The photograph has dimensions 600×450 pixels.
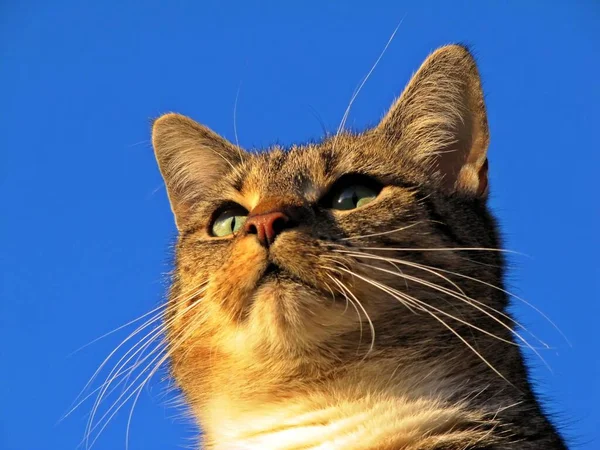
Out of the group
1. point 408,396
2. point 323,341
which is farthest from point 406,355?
point 323,341

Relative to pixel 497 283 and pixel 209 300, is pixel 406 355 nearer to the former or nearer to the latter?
pixel 497 283

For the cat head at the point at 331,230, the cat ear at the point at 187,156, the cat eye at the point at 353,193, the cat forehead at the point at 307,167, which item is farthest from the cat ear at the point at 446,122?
the cat ear at the point at 187,156

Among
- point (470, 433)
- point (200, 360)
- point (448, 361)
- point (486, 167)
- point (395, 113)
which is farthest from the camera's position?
point (395, 113)

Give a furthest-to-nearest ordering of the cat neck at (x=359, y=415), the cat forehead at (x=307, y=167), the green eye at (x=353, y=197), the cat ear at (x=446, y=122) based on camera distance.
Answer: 1. the cat ear at (x=446, y=122)
2. the cat forehead at (x=307, y=167)
3. the green eye at (x=353, y=197)
4. the cat neck at (x=359, y=415)

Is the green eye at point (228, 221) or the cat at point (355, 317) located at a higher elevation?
the green eye at point (228, 221)

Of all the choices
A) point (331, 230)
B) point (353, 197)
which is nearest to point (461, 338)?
point (331, 230)

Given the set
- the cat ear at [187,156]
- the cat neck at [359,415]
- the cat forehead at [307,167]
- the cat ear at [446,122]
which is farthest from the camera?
the cat ear at [187,156]

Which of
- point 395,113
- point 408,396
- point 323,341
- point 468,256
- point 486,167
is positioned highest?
point 395,113

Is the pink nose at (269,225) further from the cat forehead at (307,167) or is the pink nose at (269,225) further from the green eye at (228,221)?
the green eye at (228,221)
